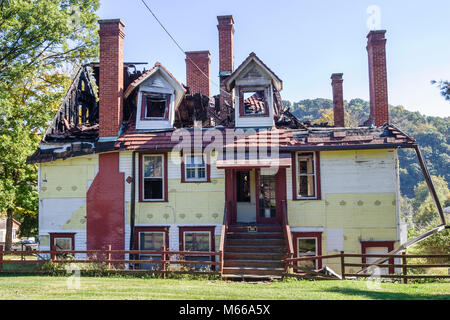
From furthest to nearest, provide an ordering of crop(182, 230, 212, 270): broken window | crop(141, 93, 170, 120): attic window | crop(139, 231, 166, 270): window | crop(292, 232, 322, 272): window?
crop(141, 93, 170, 120): attic window → crop(139, 231, 166, 270): window → crop(182, 230, 212, 270): broken window → crop(292, 232, 322, 272): window

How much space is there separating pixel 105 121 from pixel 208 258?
7085 millimetres

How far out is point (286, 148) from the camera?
17.2 m

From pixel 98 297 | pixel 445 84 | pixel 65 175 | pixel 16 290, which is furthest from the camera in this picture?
pixel 65 175

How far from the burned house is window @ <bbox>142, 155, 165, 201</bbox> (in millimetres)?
41

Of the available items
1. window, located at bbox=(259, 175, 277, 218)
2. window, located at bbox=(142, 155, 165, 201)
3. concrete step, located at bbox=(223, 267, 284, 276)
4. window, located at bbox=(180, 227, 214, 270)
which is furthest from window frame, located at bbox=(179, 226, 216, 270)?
concrete step, located at bbox=(223, 267, 284, 276)

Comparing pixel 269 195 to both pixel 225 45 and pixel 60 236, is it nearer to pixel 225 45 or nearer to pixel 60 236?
pixel 225 45

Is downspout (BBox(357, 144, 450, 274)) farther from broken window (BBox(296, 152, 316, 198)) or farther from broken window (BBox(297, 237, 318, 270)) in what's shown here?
broken window (BBox(296, 152, 316, 198))

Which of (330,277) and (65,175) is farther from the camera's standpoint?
(65,175)

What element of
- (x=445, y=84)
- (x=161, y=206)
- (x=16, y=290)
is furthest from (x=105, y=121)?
(x=445, y=84)

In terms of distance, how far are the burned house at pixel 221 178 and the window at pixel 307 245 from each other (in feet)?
0.13

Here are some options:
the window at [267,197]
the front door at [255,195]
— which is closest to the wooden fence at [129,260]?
the front door at [255,195]

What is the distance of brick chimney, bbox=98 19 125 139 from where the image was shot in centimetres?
1836
